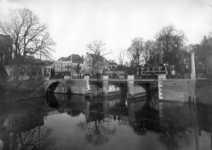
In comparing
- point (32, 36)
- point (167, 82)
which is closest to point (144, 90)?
point (167, 82)

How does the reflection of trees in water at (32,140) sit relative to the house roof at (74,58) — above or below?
below

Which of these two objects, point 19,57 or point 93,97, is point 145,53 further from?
point 19,57

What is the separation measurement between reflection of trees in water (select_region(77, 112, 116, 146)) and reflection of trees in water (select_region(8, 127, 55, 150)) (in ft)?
8.01

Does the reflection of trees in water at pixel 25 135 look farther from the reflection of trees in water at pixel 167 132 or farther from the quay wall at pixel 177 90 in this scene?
the quay wall at pixel 177 90

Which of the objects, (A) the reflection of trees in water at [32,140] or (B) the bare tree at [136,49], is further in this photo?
(B) the bare tree at [136,49]

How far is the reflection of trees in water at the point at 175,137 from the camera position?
8.14 m

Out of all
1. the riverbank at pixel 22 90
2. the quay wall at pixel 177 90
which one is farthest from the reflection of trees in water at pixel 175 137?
the riverbank at pixel 22 90

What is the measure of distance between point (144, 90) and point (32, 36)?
22972 mm

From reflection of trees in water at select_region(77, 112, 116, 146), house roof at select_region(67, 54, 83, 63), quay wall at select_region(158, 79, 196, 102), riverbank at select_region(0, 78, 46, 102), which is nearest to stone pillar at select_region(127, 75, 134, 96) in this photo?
quay wall at select_region(158, 79, 196, 102)

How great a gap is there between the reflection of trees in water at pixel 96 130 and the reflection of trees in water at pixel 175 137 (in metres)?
3.52

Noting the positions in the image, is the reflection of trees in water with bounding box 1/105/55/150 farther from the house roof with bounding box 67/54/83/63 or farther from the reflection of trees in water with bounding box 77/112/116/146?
the house roof with bounding box 67/54/83/63

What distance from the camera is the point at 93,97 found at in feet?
86.8

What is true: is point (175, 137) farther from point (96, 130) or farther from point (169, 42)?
point (169, 42)

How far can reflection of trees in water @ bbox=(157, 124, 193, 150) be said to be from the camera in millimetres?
8141
